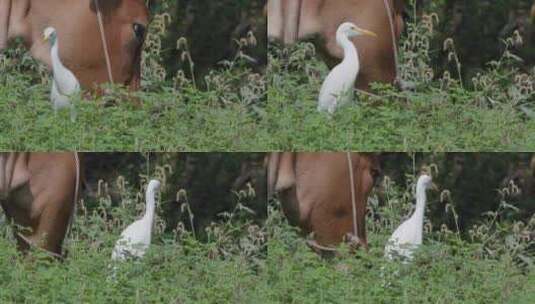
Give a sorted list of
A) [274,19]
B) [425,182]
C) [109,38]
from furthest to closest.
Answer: [109,38]
[274,19]
[425,182]

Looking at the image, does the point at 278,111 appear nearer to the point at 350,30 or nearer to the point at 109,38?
the point at 350,30

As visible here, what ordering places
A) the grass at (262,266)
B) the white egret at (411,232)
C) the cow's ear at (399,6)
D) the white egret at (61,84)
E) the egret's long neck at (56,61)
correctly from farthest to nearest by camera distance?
the cow's ear at (399,6) → the egret's long neck at (56,61) → the white egret at (61,84) → the white egret at (411,232) → the grass at (262,266)

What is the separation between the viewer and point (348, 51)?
359 inches

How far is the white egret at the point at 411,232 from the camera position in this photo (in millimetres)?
8906

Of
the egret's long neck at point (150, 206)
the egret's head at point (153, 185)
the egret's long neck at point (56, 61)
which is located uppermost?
the egret's long neck at point (56, 61)

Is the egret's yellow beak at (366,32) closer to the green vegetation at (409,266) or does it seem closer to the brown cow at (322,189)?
the brown cow at (322,189)

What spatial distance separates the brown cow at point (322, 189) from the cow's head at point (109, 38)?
2.33 feet

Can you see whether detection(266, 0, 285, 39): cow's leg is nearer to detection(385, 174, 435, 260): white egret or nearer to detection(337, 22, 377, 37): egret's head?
detection(337, 22, 377, 37): egret's head

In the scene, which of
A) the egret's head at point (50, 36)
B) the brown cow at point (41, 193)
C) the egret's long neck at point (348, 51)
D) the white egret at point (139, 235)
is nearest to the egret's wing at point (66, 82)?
the egret's head at point (50, 36)

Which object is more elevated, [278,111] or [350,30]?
[350,30]

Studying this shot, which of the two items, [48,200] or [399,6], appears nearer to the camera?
[48,200]

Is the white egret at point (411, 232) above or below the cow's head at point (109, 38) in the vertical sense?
below

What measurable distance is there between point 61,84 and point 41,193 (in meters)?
0.50

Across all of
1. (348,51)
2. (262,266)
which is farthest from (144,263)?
(348,51)
